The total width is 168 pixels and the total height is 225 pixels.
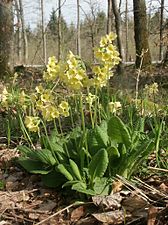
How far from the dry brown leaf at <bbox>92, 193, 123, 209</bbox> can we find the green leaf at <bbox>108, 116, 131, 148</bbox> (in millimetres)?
341

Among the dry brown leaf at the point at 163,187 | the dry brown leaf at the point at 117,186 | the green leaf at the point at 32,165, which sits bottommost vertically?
the dry brown leaf at the point at 163,187

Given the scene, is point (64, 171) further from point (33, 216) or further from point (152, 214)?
point (152, 214)

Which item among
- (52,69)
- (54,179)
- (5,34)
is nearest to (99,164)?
(54,179)

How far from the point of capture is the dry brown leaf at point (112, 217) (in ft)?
6.37

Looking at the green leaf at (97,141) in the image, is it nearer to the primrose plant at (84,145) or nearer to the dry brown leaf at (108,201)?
the primrose plant at (84,145)

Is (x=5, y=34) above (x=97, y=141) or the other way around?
above

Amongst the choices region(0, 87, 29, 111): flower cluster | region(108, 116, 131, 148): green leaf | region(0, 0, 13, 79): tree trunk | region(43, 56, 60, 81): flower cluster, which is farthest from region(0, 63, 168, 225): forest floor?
region(0, 0, 13, 79): tree trunk

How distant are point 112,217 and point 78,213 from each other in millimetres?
214

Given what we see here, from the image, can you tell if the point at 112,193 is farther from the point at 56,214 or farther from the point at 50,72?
the point at 50,72

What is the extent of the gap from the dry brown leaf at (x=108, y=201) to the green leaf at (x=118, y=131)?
0.34m

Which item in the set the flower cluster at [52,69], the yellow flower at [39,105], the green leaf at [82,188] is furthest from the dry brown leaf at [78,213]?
the flower cluster at [52,69]

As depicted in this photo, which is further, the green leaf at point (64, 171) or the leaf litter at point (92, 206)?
the green leaf at point (64, 171)

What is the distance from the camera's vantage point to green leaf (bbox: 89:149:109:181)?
2098 mm

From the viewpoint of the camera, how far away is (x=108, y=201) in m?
2.05
